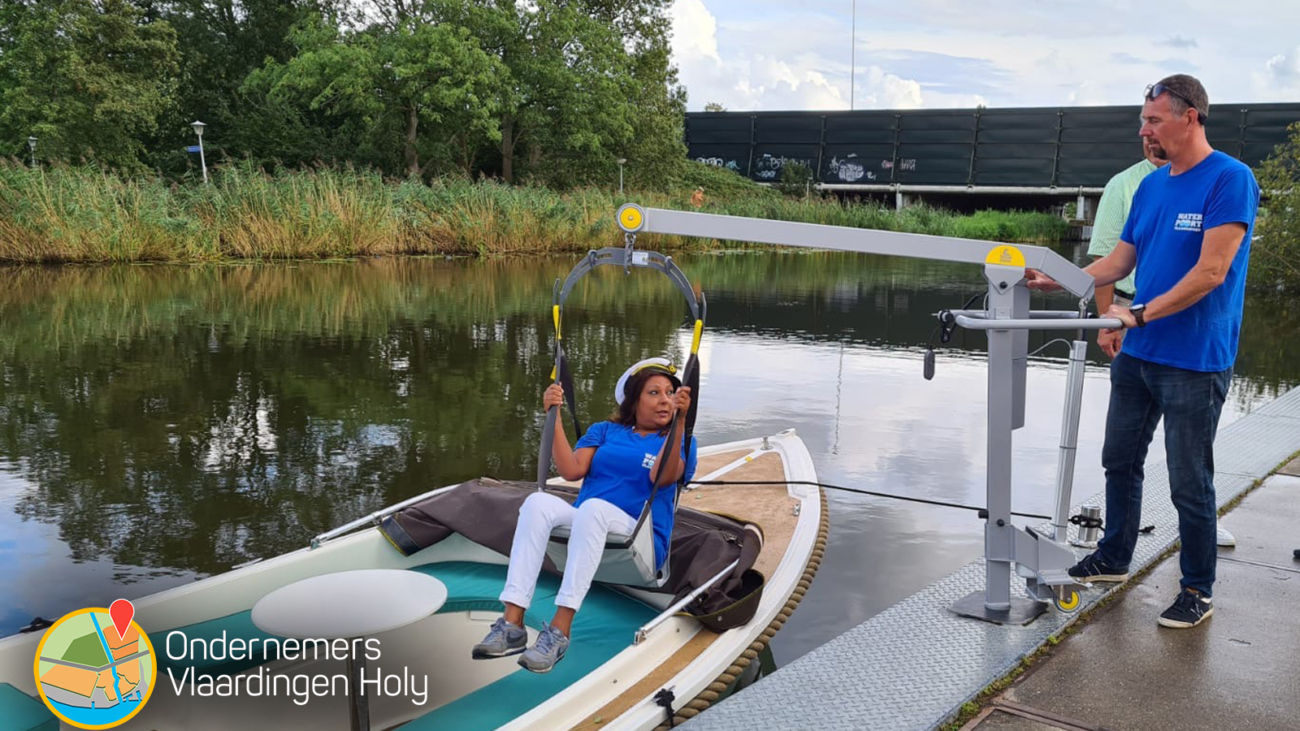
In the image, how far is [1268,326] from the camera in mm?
15422

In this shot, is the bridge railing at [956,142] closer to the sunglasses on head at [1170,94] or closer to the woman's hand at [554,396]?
the sunglasses on head at [1170,94]

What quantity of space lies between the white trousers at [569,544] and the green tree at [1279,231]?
19.5 m

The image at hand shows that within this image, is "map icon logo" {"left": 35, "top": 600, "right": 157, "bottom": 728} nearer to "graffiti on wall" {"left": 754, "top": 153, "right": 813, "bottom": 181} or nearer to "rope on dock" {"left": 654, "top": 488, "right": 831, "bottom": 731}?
"rope on dock" {"left": 654, "top": 488, "right": 831, "bottom": 731}

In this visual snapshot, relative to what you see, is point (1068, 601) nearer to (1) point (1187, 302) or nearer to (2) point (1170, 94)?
(1) point (1187, 302)

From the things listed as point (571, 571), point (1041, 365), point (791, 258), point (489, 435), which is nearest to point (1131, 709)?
point (571, 571)

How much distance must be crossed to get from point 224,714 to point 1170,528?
4209mm

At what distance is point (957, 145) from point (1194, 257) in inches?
2039

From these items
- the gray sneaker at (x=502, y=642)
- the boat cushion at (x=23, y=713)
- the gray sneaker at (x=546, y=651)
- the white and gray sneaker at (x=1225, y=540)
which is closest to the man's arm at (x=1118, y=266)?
the white and gray sneaker at (x=1225, y=540)

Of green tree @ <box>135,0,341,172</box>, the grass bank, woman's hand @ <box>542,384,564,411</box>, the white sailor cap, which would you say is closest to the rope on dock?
the white sailor cap

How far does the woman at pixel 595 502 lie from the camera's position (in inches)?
136

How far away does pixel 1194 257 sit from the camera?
363cm

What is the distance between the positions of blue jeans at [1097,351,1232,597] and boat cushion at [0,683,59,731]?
3.86 metres

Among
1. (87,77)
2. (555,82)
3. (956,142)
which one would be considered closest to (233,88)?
(87,77)

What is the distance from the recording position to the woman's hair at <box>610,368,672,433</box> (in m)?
4.31
